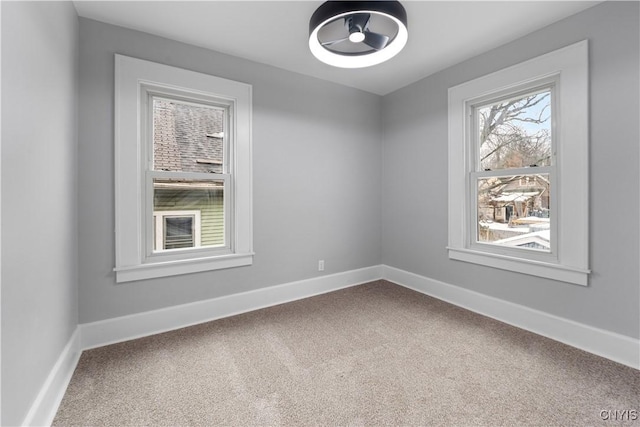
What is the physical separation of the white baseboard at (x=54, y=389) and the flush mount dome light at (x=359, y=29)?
2.51 meters

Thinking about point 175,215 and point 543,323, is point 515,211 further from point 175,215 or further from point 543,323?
point 175,215

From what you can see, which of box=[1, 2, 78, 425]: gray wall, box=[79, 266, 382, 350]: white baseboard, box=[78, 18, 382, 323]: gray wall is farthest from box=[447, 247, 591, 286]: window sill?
box=[1, 2, 78, 425]: gray wall

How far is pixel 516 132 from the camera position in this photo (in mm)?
2594

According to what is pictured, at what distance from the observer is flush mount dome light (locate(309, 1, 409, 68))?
1.71 metres

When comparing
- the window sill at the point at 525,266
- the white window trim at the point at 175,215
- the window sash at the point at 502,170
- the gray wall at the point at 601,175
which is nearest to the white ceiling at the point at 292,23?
the gray wall at the point at 601,175

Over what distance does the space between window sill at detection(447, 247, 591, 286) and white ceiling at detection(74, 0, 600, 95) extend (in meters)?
1.93

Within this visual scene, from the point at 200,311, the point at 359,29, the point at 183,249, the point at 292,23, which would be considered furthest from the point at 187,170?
the point at 359,29

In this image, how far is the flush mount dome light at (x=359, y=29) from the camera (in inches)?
67.4

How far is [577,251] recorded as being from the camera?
2125 mm

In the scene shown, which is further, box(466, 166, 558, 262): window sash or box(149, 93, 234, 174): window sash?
box(149, 93, 234, 174): window sash

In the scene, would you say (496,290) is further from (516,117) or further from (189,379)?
(189,379)

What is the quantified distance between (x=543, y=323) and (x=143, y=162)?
11.7 ft

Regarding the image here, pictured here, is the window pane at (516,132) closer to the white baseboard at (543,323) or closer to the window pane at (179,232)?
the white baseboard at (543,323)

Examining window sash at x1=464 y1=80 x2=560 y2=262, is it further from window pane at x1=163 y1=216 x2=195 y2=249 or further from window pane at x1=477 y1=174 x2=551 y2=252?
window pane at x1=163 y1=216 x2=195 y2=249
